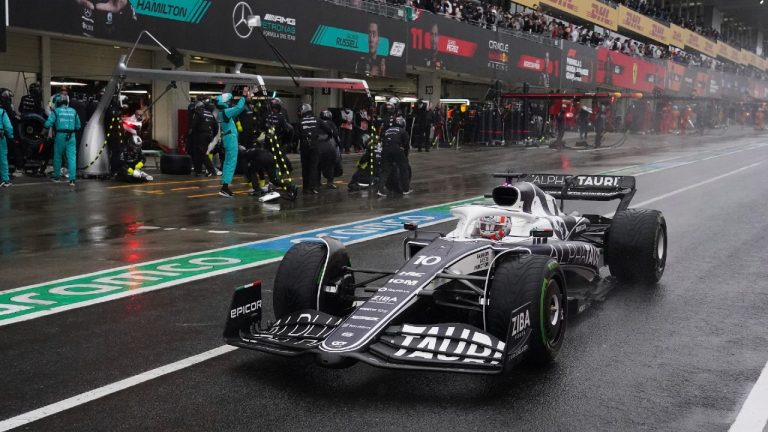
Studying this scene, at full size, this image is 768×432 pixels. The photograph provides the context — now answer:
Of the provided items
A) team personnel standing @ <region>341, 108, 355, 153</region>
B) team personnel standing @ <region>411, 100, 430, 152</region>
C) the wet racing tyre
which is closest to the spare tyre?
the wet racing tyre

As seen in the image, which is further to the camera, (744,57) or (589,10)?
(744,57)

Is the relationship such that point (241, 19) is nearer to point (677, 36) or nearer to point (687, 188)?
point (687, 188)

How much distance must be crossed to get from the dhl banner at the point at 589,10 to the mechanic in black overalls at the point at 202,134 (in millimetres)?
27024

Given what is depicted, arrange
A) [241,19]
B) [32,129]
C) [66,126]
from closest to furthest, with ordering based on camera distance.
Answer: [66,126]
[32,129]
[241,19]

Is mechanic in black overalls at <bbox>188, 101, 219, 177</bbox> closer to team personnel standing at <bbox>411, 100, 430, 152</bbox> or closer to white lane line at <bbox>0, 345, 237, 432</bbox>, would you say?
team personnel standing at <bbox>411, 100, 430, 152</bbox>

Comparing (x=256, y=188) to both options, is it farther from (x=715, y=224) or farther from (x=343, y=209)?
(x=715, y=224)

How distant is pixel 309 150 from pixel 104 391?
42.1ft

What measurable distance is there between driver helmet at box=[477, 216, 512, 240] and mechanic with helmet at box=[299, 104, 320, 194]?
10630mm

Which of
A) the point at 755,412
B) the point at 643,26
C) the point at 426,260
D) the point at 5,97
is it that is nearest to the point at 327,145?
the point at 5,97

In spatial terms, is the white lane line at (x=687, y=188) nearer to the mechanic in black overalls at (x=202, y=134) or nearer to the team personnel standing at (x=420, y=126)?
the mechanic in black overalls at (x=202, y=134)

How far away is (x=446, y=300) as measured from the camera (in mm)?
6031

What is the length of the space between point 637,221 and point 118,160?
14.2 metres

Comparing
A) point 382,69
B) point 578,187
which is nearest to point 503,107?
point 382,69

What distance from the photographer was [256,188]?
17.2 m
